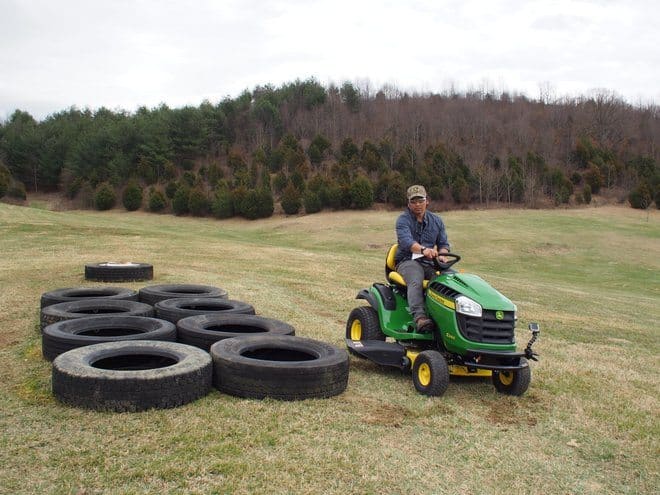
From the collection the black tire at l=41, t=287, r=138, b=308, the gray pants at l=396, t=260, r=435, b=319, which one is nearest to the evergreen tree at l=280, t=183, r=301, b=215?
the black tire at l=41, t=287, r=138, b=308

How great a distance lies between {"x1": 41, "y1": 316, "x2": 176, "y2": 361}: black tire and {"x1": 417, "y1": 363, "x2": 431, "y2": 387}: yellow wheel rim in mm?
2977

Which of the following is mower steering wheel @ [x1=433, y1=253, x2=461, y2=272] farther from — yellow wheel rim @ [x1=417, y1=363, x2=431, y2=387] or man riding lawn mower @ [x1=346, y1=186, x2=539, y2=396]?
yellow wheel rim @ [x1=417, y1=363, x2=431, y2=387]

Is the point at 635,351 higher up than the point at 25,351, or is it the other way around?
the point at 25,351

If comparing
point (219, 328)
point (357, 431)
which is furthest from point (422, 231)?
point (219, 328)

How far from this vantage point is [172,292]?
10.4 metres

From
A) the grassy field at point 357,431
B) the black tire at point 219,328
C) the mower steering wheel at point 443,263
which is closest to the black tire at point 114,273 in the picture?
the grassy field at point 357,431

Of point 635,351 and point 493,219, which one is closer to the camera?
point 635,351

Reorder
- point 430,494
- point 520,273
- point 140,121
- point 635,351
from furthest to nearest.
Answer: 1. point 140,121
2. point 520,273
3. point 635,351
4. point 430,494

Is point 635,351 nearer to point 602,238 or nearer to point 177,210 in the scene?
point 602,238

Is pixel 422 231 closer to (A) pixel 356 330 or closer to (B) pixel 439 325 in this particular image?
(B) pixel 439 325

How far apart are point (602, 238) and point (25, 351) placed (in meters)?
34.5

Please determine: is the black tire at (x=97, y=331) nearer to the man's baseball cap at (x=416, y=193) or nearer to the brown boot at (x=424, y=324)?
the brown boot at (x=424, y=324)

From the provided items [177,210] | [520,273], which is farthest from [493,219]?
[177,210]

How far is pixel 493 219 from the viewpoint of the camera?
137ft
